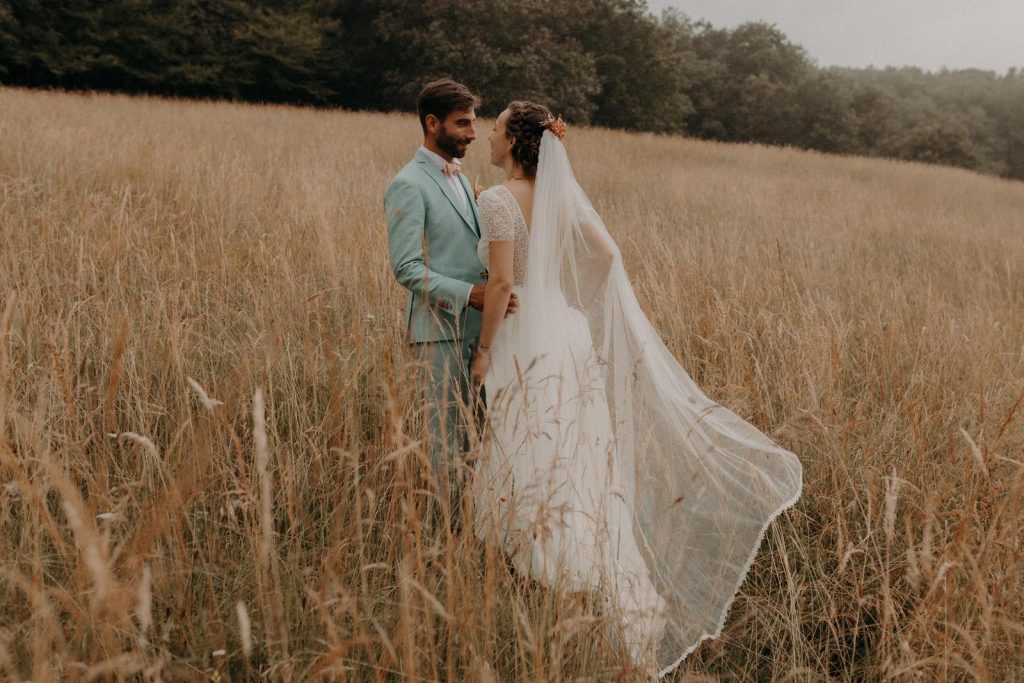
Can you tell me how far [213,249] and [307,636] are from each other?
128 inches

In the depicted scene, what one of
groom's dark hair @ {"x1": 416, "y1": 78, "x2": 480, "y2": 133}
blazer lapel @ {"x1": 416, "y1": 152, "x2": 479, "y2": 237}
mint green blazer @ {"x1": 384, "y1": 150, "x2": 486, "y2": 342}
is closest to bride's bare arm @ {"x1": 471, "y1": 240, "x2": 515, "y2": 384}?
mint green blazer @ {"x1": 384, "y1": 150, "x2": 486, "y2": 342}

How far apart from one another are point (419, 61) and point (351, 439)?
25052 millimetres

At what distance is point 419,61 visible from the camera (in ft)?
82.0

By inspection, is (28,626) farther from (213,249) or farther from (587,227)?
(213,249)

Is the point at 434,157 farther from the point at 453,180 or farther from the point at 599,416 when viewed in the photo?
the point at 599,416

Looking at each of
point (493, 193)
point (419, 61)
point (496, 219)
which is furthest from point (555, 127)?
point (419, 61)

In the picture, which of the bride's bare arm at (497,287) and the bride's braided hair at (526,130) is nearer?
the bride's bare arm at (497,287)

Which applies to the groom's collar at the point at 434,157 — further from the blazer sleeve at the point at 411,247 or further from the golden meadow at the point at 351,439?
the golden meadow at the point at 351,439

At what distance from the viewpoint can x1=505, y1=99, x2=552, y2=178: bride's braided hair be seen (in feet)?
9.02

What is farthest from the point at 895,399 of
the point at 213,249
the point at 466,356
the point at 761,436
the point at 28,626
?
the point at 213,249

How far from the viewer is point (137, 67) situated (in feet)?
74.2

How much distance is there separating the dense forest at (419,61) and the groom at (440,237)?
69.9ft

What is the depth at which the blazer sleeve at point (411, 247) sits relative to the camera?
8.28 ft

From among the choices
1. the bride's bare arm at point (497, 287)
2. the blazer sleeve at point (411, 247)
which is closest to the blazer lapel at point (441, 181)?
the blazer sleeve at point (411, 247)
